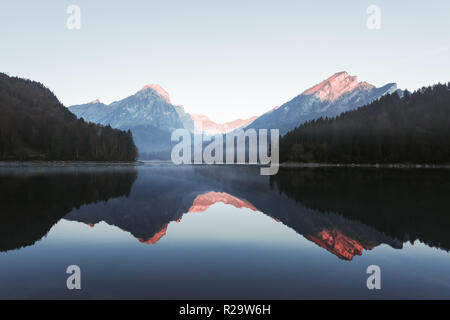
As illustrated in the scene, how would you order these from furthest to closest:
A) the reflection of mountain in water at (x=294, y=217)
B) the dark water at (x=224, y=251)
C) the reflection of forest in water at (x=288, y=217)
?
1. the reflection of forest in water at (x=288, y=217)
2. the reflection of mountain in water at (x=294, y=217)
3. the dark water at (x=224, y=251)

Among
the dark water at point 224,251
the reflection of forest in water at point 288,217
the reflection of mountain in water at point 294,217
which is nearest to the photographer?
the dark water at point 224,251

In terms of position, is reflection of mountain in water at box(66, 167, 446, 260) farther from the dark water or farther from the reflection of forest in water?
the dark water

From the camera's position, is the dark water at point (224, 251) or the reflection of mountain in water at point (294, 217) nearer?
the dark water at point (224, 251)

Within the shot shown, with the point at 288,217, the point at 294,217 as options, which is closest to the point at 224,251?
the point at 288,217

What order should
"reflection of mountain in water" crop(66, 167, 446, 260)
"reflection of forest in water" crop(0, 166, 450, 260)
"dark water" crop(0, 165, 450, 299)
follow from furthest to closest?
"reflection of forest in water" crop(0, 166, 450, 260), "reflection of mountain in water" crop(66, 167, 446, 260), "dark water" crop(0, 165, 450, 299)

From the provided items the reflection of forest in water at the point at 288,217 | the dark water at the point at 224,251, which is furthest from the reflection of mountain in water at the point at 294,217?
the dark water at the point at 224,251

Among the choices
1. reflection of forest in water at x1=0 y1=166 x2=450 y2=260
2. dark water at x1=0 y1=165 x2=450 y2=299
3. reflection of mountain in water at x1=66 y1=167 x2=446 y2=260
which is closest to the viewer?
dark water at x1=0 y1=165 x2=450 y2=299

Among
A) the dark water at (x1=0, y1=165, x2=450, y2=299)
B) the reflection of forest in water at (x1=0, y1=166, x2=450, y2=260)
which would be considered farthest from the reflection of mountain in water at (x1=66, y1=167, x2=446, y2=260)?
the dark water at (x1=0, y1=165, x2=450, y2=299)

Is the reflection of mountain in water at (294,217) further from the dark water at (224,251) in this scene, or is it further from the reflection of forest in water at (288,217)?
the dark water at (224,251)

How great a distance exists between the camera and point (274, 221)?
87.6 feet

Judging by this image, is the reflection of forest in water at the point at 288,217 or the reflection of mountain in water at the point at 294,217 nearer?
the reflection of mountain in water at the point at 294,217

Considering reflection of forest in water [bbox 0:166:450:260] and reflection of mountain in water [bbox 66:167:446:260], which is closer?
reflection of mountain in water [bbox 66:167:446:260]

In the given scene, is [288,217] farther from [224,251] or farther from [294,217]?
[224,251]
